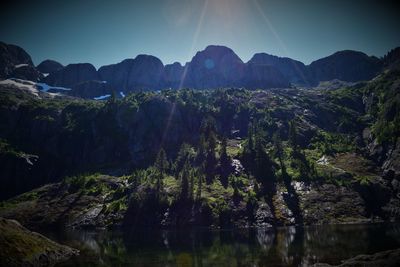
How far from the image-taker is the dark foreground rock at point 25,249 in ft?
206

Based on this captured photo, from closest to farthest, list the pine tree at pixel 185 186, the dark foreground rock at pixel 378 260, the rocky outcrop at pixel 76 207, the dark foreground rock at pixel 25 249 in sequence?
1. the dark foreground rock at pixel 378 260
2. the dark foreground rock at pixel 25 249
3. the rocky outcrop at pixel 76 207
4. the pine tree at pixel 185 186

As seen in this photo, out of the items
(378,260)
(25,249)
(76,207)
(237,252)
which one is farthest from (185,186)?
(378,260)

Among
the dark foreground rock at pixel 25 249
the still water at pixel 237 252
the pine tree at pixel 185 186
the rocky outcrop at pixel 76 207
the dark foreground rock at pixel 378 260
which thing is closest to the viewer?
the dark foreground rock at pixel 378 260

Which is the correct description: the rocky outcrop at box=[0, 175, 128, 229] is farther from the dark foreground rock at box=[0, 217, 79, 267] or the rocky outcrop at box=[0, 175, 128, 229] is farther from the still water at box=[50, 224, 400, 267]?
the dark foreground rock at box=[0, 217, 79, 267]

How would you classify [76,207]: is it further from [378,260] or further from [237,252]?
[378,260]

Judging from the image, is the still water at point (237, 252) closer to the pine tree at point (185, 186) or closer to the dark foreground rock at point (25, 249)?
the dark foreground rock at point (25, 249)

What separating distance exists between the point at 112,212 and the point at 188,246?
274 ft

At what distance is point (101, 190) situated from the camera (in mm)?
190125

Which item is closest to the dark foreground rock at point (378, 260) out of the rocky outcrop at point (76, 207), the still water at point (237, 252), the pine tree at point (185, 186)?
the still water at point (237, 252)

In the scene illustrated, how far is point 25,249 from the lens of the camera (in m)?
68.1

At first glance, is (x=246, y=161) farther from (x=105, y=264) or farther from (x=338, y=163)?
(x=105, y=264)

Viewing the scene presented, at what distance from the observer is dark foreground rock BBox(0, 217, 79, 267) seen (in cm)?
6287

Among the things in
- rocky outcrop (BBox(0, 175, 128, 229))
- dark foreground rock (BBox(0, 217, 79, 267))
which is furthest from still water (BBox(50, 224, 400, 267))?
rocky outcrop (BBox(0, 175, 128, 229))

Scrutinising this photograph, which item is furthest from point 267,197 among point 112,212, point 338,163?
point 112,212
